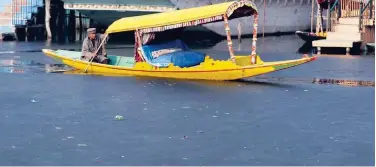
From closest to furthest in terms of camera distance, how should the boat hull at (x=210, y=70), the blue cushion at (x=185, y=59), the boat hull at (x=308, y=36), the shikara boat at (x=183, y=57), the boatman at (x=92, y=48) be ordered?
1. the boat hull at (x=210, y=70)
2. the shikara boat at (x=183, y=57)
3. the blue cushion at (x=185, y=59)
4. the boatman at (x=92, y=48)
5. the boat hull at (x=308, y=36)

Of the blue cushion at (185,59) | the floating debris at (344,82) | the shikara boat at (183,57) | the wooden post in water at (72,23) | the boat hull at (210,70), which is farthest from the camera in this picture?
the wooden post in water at (72,23)

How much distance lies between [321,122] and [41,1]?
1479 inches

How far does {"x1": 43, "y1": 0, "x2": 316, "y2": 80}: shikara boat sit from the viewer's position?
79.7 feet

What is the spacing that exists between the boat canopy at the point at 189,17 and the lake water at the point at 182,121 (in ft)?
5.33

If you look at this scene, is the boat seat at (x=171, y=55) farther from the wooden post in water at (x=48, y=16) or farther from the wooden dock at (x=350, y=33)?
the wooden post in water at (x=48, y=16)

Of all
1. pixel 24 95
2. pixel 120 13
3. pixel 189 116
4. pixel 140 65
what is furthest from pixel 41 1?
pixel 189 116

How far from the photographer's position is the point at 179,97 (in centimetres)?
2119

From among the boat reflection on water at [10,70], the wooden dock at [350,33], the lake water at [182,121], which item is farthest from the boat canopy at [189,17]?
the wooden dock at [350,33]

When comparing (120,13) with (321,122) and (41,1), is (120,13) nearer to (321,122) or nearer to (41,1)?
(41,1)

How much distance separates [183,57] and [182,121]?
7.88m

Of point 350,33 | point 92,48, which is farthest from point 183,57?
point 350,33

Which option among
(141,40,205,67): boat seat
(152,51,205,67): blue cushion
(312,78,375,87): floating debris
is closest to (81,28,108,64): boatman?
(141,40,205,67): boat seat

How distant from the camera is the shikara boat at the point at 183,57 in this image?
24.3m

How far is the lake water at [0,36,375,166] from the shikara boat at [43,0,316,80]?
0.43m
